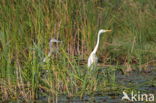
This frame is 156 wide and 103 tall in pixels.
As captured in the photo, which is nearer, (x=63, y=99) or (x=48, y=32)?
(x=63, y=99)

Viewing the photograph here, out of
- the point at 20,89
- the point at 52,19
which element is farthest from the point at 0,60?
the point at 52,19

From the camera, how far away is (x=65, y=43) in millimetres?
8312

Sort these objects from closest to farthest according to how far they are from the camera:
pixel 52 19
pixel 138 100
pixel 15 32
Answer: pixel 138 100 < pixel 15 32 < pixel 52 19

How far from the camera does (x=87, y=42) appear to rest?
8.80 meters

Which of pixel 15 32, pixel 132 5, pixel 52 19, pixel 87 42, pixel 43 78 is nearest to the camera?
pixel 43 78

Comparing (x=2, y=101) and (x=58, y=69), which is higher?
(x=58, y=69)

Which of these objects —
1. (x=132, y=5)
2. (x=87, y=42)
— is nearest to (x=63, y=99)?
(x=87, y=42)

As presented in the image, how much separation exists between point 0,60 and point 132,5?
5245 mm

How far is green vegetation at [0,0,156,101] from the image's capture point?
243 inches

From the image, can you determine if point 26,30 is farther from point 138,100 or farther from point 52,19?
point 138,100

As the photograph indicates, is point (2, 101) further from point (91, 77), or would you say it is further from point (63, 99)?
point (91, 77)

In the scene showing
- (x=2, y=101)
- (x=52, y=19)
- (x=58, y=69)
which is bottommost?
(x=2, y=101)

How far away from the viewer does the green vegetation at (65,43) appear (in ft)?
20.3

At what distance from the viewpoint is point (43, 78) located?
662 cm
